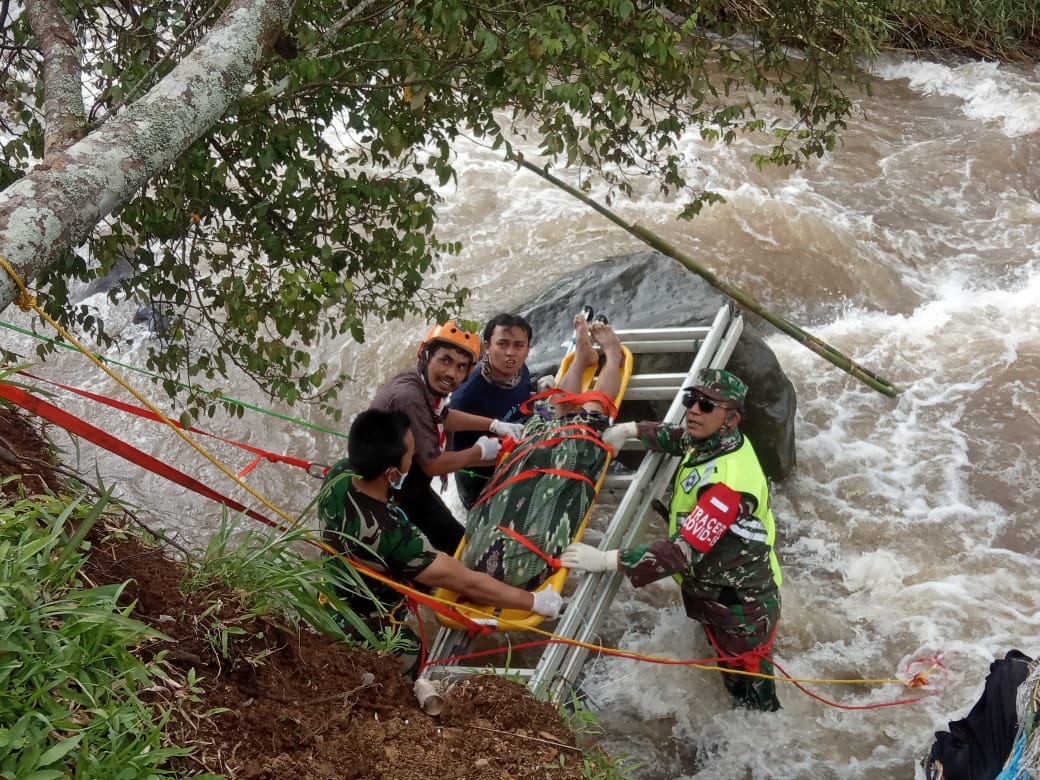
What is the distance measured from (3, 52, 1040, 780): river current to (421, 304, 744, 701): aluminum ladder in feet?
2.88

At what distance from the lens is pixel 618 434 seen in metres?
4.56

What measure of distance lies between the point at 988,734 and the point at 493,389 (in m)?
2.77

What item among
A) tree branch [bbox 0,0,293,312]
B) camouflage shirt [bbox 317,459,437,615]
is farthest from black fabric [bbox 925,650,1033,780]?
tree branch [bbox 0,0,293,312]

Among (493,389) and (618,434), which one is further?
(493,389)

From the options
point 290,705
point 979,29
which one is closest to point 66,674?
point 290,705

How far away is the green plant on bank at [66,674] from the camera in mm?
1945

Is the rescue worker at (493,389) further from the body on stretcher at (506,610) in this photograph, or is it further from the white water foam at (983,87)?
the white water foam at (983,87)

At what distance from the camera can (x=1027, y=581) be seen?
214 inches

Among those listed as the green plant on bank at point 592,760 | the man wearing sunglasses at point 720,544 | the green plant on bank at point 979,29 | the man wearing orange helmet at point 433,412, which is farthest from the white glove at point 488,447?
the green plant on bank at point 979,29

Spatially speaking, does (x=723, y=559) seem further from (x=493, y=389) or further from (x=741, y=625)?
(x=493, y=389)

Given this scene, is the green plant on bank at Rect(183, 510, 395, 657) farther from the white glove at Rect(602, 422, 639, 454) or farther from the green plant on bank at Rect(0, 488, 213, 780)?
the white glove at Rect(602, 422, 639, 454)

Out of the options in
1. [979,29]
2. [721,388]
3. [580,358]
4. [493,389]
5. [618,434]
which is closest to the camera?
[721,388]

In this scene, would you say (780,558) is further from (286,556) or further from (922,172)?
(922,172)

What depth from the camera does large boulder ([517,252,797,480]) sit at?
5879 millimetres
